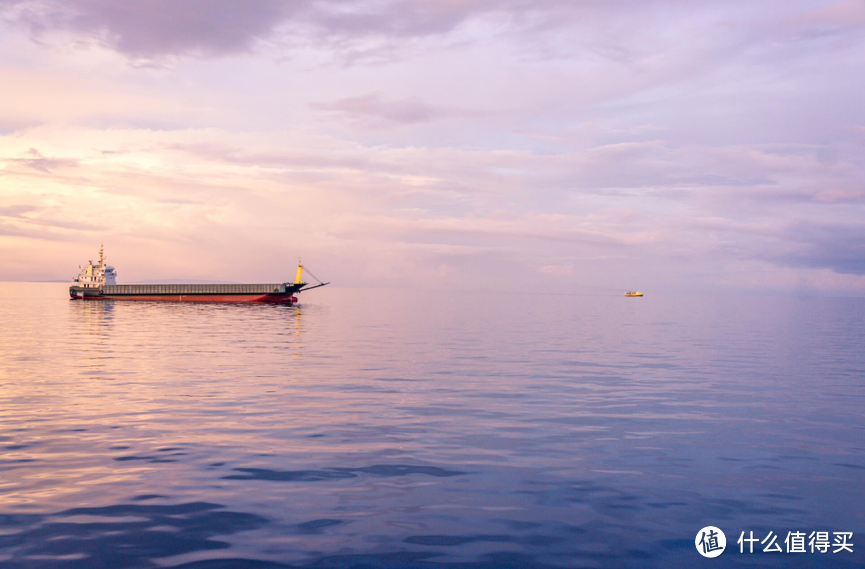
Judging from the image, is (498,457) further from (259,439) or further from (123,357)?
(123,357)

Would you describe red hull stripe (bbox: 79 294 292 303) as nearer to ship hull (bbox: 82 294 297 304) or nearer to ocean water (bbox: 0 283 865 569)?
ship hull (bbox: 82 294 297 304)

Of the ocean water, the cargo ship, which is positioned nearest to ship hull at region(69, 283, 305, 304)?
the cargo ship

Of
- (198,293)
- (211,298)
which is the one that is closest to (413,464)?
(211,298)

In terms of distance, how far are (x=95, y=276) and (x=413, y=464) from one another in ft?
433

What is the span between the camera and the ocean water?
1001 cm

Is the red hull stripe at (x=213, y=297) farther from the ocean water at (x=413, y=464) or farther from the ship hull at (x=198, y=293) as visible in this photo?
the ocean water at (x=413, y=464)

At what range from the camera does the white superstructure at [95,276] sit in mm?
126500

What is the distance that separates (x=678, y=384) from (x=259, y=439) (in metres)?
20.3

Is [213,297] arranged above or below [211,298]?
above

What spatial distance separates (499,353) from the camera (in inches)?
1640

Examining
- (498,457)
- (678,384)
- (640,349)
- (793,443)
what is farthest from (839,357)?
(498,457)

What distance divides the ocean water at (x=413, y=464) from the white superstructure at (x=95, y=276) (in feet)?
340

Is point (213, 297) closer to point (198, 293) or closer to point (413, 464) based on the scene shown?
point (198, 293)

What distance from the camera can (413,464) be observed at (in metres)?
14.7
